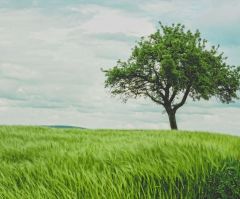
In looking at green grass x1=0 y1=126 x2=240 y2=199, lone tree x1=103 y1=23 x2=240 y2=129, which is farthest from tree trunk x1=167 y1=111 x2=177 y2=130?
green grass x1=0 y1=126 x2=240 y2=199

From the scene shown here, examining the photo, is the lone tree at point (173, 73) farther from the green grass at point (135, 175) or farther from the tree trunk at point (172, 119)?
the green grass at point (135, 175)

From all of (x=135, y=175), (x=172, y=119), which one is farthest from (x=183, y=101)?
(x=135, y=175)

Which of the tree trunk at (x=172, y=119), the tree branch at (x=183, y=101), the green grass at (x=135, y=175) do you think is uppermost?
the tree branch at (x=183, y=101)

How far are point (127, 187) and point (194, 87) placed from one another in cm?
3763

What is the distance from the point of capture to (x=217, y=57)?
4391 cm

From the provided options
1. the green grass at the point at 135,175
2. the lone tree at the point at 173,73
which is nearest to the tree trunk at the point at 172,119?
the lone tree at the point at 173,73

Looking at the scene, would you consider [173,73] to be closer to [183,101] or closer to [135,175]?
[183,101]

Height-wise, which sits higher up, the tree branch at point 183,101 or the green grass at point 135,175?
the tree branch at point 183,101

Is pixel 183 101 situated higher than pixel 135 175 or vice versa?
pixel 183 101

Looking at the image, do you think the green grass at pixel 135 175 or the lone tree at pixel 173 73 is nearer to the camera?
the green grass at pixel 135 175

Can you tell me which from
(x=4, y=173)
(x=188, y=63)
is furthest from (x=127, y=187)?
(x=188, y=63)

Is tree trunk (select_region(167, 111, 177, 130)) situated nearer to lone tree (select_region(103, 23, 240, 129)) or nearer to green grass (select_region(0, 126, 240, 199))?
lone tree (select_region(103, 23, 240, 129))

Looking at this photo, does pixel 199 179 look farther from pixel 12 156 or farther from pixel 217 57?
pixel 217 57

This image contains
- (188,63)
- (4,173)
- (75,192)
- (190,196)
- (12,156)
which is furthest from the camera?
(188,63)
